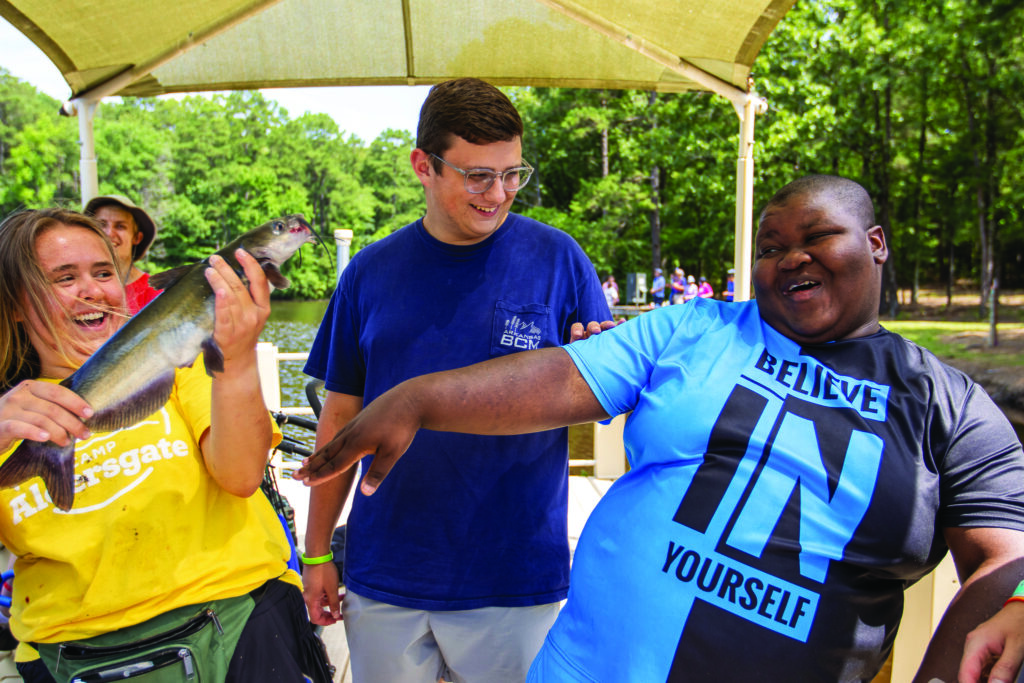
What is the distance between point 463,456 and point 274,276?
2.96 ft

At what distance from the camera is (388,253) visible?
214 centimetres

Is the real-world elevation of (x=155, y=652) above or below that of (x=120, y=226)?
below

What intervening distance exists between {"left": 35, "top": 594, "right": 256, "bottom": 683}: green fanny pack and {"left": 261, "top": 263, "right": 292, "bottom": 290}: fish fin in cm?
91

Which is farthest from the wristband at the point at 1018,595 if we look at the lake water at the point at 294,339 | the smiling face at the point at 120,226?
the smiling face at the point at 120,226

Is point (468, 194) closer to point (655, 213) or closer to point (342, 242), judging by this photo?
point (342, 242)

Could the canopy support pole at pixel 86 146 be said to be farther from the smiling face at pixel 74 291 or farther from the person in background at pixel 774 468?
the person in background at pixel 774 468

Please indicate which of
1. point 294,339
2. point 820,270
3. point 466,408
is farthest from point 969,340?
point 466,408

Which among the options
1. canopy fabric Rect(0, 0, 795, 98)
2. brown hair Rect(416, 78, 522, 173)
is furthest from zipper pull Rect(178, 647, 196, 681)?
canopy fabric Rect(0, 0, 795, 98)

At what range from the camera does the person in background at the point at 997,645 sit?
1140mm

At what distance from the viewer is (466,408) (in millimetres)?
1386

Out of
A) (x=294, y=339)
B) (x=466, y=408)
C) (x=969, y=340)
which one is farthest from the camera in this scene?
(x=294, y=339)

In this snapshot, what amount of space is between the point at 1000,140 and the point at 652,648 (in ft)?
101

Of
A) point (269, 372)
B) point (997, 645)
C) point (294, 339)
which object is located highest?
point (997, 645)

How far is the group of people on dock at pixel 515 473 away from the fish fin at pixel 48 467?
0.02 m
